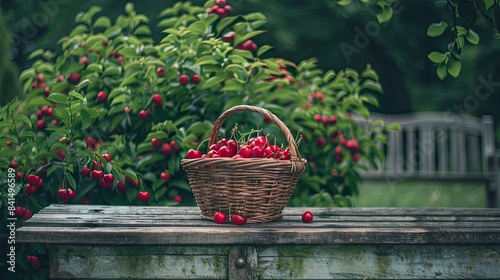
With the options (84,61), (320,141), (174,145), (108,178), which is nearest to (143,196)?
(108,178)

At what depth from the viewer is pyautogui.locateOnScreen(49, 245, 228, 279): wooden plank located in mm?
2451

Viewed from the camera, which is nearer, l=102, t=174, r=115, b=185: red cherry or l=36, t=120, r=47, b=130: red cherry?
l=102, t=174, r=115, b=185: red cherry

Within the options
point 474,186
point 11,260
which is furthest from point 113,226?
point 474,186

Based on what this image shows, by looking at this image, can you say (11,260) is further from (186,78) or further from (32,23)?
(32,23)

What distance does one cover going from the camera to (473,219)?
2.82 meters

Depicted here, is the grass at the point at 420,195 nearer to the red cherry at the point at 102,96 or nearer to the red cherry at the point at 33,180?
the red cherry at the point at 102,96

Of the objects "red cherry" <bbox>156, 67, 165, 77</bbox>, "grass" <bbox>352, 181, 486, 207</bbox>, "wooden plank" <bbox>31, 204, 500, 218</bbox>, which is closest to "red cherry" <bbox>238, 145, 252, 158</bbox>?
"wooden plank" <bbox>31, 204, 500, 218</bbox>

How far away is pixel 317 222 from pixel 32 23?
7011mm

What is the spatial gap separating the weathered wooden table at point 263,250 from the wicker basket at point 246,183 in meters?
0.10

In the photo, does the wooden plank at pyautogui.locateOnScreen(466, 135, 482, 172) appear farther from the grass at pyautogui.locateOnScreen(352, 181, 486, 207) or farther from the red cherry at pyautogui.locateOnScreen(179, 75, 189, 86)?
the red cherry at pyautogui.locateOnScreen(179, 75, 189, 86)

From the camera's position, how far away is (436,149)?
8.45 metres

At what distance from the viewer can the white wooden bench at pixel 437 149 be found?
315 inches

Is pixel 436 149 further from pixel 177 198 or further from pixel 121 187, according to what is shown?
pixel 121 187

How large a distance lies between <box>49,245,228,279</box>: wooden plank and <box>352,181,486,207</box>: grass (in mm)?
5387
